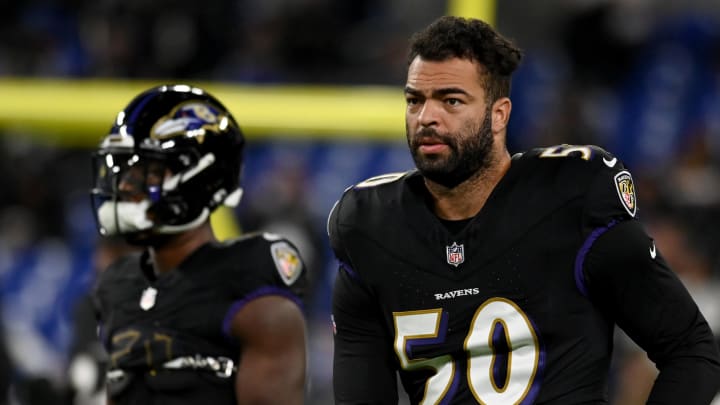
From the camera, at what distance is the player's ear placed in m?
2.47

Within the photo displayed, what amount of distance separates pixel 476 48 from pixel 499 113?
0.14 m

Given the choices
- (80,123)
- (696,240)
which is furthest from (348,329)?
(696,240)

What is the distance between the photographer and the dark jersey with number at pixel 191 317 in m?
2.83

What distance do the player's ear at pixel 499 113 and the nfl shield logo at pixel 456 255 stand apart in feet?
0.78

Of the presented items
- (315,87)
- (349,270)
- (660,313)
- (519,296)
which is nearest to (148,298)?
(349,270)

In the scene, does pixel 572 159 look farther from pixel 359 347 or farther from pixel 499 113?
pixel 359 347

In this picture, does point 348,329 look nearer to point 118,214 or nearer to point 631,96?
point 118,214

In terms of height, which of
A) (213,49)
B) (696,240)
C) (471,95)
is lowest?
(696,240)

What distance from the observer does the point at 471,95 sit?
7.94 ft

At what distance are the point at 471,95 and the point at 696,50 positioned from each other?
529 centimetres

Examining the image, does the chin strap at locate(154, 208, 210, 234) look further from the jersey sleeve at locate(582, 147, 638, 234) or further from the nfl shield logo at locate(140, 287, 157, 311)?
the jersey sleeve at locate(582, 147, 638, 234)

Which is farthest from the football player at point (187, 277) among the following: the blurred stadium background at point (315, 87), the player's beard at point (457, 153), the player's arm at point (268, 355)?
the blurred stadium background at point (315, 87)

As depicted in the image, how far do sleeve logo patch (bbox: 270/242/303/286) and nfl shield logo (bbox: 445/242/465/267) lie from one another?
588mm

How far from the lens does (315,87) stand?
6043 mm
